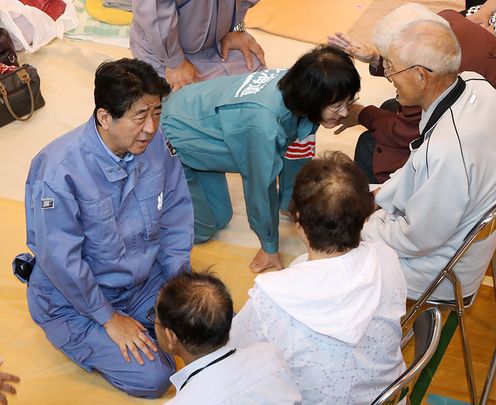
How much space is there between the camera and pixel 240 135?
97.2 inches

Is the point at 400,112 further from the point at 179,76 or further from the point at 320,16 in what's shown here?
the point at 320,16

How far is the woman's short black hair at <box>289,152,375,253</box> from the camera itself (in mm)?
1594

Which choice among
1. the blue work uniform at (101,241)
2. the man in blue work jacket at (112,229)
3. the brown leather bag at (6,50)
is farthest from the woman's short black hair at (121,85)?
the brown leather bag at (6,50)

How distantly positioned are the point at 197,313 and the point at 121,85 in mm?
699

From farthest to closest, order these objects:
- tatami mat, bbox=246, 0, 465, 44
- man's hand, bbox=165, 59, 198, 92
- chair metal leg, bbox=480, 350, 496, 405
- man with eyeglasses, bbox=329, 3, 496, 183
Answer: tatami mat, bbox=246, 0, 465, 44
man's hand, bbox=165, 59, 198, 92
man with eyeglasses, bbox=329, 3, 496, 183
chair metal leg, bbox=480, 350, 496, 405

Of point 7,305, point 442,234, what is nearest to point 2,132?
point 7,305

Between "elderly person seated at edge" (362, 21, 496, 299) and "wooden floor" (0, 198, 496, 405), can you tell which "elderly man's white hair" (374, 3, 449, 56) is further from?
"wooden floor" (0, 198, 496, 405)

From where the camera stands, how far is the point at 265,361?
150 cm

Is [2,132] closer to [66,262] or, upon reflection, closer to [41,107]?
[41,107]

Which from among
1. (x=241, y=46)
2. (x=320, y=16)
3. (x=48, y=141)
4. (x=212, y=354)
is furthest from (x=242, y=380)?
(x=320, y=16)

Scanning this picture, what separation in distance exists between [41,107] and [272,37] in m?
1.35

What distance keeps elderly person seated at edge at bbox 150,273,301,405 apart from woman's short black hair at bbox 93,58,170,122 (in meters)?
0.57

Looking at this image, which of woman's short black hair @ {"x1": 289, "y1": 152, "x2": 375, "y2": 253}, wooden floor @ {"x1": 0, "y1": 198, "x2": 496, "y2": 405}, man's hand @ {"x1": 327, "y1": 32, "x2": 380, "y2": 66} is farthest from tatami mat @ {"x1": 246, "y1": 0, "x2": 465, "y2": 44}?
woman's short black hair @ {"x1": 289, "y1": 152, "x2": 375, "y2": 253}

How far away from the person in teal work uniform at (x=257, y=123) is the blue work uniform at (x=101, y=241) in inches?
9.7
